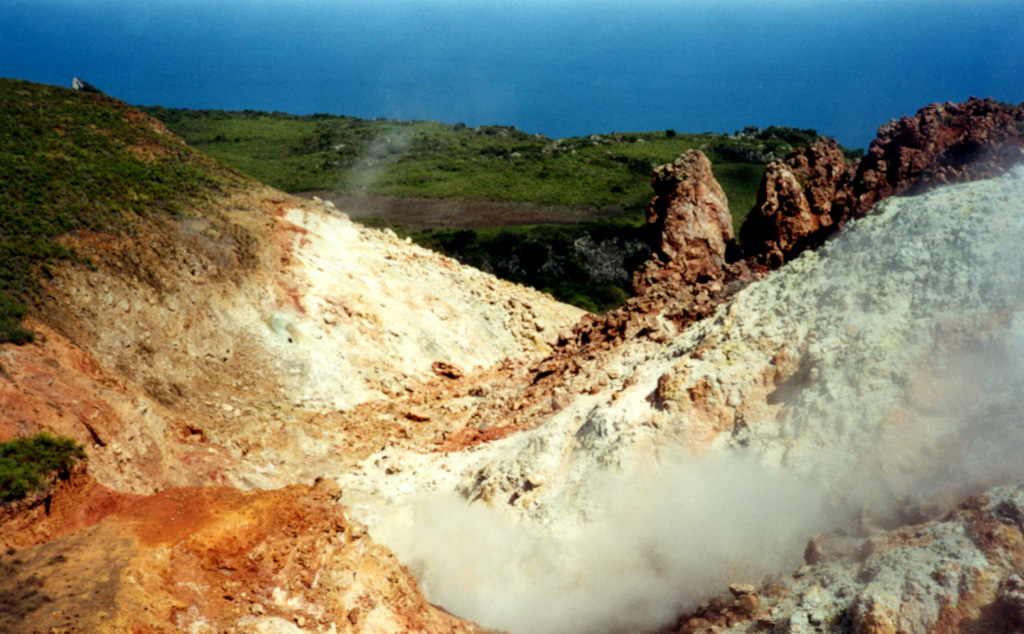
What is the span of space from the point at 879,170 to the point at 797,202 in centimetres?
304

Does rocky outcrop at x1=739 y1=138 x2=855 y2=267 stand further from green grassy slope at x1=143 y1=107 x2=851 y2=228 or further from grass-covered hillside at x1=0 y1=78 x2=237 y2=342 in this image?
green grassy slope at x1=143 y1=107 x2=851 y2=228

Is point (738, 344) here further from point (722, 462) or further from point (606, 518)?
point (606, 518)

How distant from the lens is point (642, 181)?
6950 cm

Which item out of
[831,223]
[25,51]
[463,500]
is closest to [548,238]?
[831,223]

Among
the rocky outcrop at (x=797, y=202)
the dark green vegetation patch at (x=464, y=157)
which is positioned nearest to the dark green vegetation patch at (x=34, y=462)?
the rocky outcrop at (x=797, y=202)

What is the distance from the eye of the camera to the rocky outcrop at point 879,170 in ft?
54.0

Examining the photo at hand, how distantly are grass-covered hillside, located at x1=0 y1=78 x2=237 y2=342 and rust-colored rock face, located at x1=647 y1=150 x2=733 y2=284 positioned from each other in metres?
14.9

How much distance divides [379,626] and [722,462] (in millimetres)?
6386

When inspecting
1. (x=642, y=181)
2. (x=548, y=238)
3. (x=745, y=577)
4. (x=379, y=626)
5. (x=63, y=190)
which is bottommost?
(x=379, y=626)

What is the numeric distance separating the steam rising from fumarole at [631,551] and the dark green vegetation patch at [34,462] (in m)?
6.09

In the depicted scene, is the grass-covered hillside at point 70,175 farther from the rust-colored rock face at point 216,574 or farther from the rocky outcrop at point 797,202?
the rocky outcrop at point 797,202

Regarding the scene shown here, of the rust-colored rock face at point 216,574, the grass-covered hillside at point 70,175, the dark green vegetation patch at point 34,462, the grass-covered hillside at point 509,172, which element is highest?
the grass-covered hillside at point 509,172

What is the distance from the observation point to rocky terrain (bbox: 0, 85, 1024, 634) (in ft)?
32.9

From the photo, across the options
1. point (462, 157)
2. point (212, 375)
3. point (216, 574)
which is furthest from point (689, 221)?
point (462, 157)
